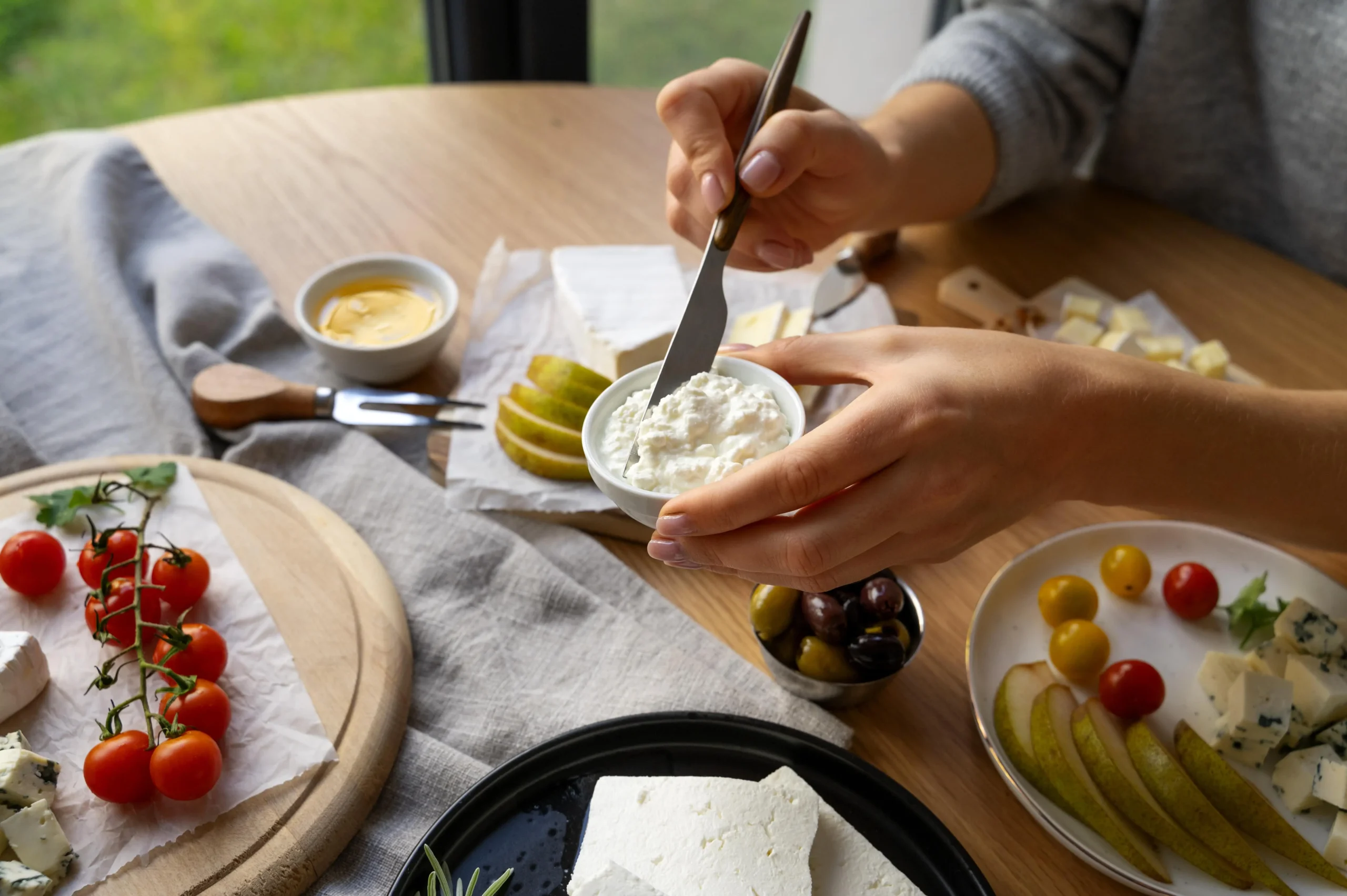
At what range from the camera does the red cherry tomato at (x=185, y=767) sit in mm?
1080

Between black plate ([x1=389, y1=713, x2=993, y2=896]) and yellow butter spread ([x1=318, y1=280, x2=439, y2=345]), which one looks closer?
black plate ([x1=389, y1=713, x2=993, y2=896])

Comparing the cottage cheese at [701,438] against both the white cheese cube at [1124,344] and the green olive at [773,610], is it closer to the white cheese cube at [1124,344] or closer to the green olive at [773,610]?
the green olive at [773,610]

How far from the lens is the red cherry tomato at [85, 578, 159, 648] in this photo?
4.19 feet

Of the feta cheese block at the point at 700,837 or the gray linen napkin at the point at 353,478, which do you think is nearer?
the feta cheese block at the point at 700,837

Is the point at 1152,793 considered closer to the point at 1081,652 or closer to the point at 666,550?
the point at 1081,652

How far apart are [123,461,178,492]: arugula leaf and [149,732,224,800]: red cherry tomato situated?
518 mm

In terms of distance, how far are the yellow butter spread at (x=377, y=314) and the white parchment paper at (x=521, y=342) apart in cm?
11

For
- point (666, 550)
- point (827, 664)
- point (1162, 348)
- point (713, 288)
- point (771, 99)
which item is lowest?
point (827, 664)

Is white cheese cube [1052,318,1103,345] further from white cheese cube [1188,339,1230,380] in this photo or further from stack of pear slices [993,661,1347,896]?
stack of pear slices [993,661,1347,896]

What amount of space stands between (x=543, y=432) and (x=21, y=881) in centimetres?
88

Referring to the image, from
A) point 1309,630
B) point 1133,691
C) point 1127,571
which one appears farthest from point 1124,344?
point 1133,691

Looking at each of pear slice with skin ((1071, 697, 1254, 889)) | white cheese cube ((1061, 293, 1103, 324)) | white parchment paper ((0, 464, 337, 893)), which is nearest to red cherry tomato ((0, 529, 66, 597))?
white parchment paper ((0, 464, 337, 893))

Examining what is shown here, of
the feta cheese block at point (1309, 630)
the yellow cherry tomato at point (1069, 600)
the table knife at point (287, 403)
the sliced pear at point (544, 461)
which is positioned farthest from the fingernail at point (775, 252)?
the feta cheese block at point (1309, 630)

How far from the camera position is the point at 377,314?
1.83 meters
